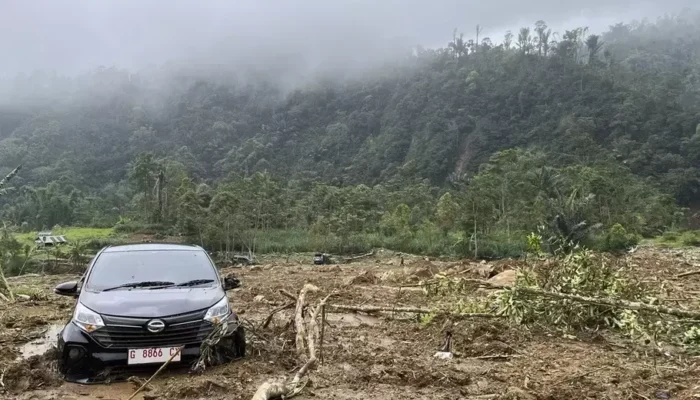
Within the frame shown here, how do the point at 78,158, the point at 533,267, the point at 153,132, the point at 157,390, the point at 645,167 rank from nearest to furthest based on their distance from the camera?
1. the point at 157,390
2. the point at 533,267
3. the point at 645,167
4. the point at 78,158
5. the point at 153,132

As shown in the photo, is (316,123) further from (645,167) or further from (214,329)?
(214,329)

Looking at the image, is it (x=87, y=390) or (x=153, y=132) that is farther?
(x=153, y=132)

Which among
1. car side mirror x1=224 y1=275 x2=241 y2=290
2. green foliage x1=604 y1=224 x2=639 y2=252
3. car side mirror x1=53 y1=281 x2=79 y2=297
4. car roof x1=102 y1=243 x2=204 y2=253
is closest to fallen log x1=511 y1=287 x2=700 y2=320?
car side mirror x1=224 y1=275 x2=241 y2=290

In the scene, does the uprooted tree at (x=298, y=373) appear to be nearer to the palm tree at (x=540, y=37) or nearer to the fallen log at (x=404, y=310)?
the fallen log at (x=404, y=310)

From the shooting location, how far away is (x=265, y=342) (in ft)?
23.1

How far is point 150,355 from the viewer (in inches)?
210

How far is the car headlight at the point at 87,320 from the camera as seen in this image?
5.35 meters

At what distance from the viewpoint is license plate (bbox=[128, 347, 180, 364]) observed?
530cm

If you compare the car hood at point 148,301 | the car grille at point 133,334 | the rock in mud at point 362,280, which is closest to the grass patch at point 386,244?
the rock in mud at point 362,280

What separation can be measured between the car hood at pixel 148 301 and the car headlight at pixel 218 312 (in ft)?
0.16

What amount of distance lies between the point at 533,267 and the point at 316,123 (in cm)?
10366

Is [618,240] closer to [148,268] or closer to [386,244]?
[386,244]

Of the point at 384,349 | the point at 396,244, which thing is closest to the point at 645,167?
the point at 396,244

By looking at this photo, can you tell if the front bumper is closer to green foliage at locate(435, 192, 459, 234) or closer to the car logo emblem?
the car logo emblem
